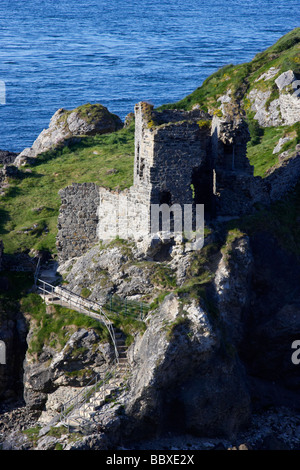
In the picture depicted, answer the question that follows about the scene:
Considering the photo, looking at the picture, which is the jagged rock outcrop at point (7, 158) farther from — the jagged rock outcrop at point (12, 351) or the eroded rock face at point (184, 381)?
the eroded rock face at point (184, 381)

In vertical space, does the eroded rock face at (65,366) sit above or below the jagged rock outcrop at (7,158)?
below

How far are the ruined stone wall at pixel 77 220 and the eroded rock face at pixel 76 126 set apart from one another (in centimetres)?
2314

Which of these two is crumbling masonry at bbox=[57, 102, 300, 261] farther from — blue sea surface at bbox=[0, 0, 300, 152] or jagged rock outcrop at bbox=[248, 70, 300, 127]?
blue sea surface at bbox=[0, 0, 300, 152]

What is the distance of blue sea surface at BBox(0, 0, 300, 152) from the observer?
113 meters

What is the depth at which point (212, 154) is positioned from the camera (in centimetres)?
4566

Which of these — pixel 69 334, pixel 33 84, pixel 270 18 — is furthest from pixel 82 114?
pixel 270 18

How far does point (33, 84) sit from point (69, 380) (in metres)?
85.8

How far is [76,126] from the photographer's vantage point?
7175 centimetres

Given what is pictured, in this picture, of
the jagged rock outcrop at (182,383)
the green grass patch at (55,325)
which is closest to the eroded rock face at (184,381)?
the jagged rock outcrop at (182,383)

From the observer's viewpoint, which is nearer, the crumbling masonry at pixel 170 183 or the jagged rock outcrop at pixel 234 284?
the jagged rock outcrop at pixel 234 284

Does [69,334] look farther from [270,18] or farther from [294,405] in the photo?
[270,18]

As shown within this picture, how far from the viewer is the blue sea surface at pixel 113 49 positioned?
113m

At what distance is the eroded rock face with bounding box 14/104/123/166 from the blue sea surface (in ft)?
64.9
